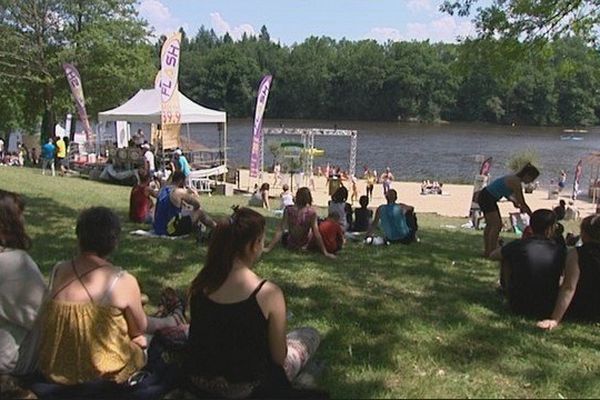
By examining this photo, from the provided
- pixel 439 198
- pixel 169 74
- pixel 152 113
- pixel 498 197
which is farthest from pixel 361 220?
pixel 439 198

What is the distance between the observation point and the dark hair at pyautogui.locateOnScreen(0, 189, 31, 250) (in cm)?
336

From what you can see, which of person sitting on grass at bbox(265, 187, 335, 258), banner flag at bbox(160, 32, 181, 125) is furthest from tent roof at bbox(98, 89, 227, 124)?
person sitting on grass at bbox(265, 187, 335, 258)

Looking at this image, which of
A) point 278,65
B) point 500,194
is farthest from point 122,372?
point 278,65

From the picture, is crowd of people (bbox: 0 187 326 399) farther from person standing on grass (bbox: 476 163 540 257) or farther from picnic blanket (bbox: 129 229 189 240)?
person standing on grass (bbox: 476 163 540 257)

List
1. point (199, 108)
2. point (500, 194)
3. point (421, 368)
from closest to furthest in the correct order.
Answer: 1. point (421, 368)
2. point (500, 194)
3. point (199, 108)

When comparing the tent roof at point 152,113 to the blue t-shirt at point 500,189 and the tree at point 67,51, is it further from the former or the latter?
the blue t-shirt at point 500,189

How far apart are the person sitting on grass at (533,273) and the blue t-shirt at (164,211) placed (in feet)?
14.2

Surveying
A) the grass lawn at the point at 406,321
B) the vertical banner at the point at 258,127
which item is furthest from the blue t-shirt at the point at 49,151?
the grass lawn at the point at 406,321

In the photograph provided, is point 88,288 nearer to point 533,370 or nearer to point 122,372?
point 122,372

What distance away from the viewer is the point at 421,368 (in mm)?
3832

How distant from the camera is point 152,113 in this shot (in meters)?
21.2

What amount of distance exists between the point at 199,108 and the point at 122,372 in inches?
774

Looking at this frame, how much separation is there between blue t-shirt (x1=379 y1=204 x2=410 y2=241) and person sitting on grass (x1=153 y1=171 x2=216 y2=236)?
239 centimetres

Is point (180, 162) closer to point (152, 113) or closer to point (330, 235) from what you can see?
point (152, 113)
